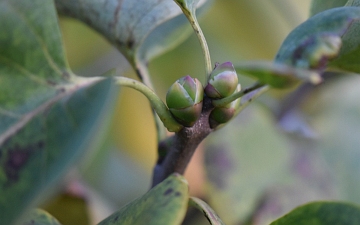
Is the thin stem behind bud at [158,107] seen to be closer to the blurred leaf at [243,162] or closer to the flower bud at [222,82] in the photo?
the flower bud at [222,82]

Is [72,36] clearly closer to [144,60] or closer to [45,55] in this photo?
[144,60]

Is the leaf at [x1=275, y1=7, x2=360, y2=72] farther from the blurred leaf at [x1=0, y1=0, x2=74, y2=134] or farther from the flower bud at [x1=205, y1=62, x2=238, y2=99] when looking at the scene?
the blurred leaf at [x1=0, y1=0, x2=74, y2=134]

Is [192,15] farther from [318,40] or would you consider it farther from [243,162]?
[243,162]

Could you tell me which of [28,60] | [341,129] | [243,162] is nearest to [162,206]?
[28,60]

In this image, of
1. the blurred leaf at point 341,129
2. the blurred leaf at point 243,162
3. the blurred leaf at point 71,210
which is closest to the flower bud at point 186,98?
the blurred leaf at point 71,210

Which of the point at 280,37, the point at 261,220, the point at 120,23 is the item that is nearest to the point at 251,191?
the point at 261,220

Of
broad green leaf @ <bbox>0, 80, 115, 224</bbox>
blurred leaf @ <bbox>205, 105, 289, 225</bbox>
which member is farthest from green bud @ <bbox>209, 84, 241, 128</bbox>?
blurred leaf @ <bbox>205, 105, 289, 225</bbox>
